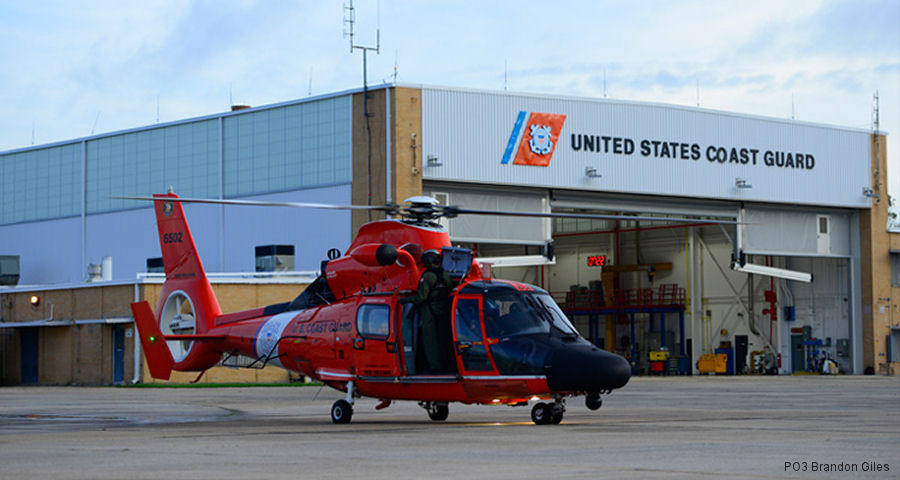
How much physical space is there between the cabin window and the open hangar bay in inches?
58.0

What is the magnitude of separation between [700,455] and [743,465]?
1004 millimetres

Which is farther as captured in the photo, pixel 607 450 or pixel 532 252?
pixel 532 252

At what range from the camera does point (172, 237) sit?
2281cm

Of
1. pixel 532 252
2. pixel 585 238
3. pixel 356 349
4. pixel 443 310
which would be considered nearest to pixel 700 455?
pixel 443 310

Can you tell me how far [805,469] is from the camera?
389 inches

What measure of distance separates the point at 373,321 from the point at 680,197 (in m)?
33.5

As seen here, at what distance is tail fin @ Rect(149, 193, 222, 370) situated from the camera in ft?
72.2

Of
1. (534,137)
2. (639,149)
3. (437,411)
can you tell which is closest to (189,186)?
(534,137)

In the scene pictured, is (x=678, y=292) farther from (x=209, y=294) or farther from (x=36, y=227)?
(x=209, y=294)

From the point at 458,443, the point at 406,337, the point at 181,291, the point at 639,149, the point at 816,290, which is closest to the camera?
the point at 458,443

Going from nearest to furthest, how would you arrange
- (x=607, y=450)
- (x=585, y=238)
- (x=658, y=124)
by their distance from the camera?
(x=607, y=450)
(x=658, y=124)
(x=585, y=238)

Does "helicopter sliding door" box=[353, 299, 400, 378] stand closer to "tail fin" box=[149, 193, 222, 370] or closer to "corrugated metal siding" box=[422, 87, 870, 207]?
"tail fin" box=[149, 193, 222, 370]
